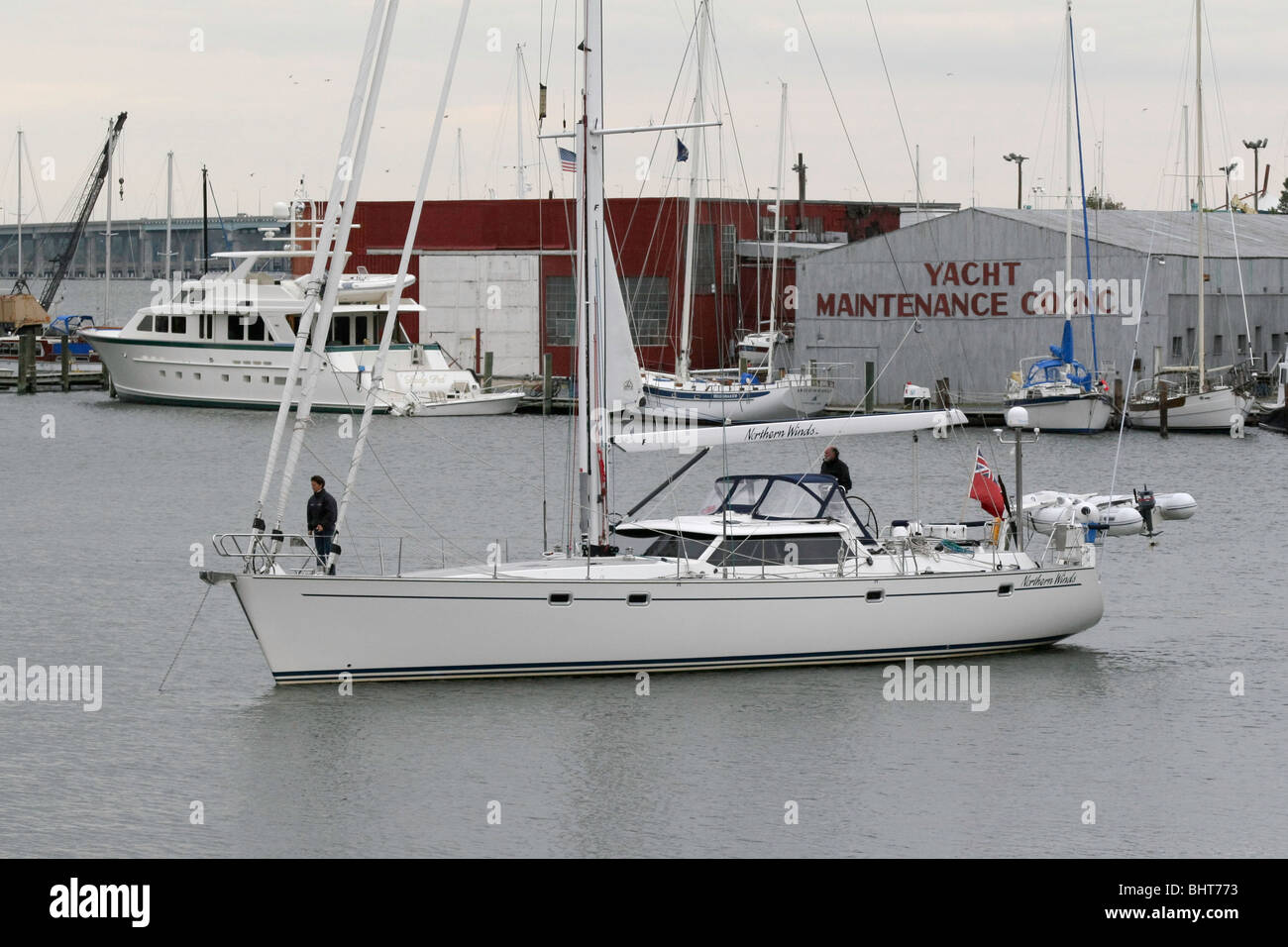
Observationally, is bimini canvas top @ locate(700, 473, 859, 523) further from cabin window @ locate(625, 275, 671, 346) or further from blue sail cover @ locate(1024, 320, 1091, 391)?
cabin window @ locate(625, 275, 671, 346)

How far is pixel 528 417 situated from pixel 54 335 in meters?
47.8

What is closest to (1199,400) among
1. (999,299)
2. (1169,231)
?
(999,299)

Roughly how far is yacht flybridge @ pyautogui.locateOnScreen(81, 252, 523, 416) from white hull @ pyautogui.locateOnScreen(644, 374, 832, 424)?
7.54 m

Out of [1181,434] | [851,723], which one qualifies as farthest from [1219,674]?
[1181,434]

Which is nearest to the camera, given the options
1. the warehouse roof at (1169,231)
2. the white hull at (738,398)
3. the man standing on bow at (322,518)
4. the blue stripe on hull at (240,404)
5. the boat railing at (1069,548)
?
the man standing on bow at (322,518)

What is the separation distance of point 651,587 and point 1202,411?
39.9m

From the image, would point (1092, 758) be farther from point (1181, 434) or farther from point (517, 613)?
point (1181, 434)

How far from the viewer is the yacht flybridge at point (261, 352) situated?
62.2 metres

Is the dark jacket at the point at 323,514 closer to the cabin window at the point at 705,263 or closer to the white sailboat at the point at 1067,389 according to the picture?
the white sailboat at the point at 1067,389

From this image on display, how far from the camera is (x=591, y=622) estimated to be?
2105 cm

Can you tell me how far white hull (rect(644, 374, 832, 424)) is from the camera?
5722cm

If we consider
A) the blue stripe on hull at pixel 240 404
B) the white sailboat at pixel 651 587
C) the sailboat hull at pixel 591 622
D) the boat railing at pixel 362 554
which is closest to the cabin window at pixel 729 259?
the blue stripe on hull at pixel 240 404

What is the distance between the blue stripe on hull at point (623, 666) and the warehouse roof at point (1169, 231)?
38118 mm

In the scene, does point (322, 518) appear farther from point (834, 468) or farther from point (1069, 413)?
point (1069, 413)
